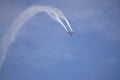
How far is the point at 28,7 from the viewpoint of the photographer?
2.36 meters

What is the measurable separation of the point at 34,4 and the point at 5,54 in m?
1.08

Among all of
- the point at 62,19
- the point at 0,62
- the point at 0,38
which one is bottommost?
the point at 0,62

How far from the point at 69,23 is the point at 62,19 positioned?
0.48ft

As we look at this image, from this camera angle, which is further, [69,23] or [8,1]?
[8,1]

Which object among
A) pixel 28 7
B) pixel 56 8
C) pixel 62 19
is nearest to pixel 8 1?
pixel 28 7

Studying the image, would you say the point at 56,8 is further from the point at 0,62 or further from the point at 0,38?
the point at 0,62

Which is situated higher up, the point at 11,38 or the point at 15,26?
the point at 15,26

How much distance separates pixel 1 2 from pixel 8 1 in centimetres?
14

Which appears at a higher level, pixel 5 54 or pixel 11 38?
pixel 11 38

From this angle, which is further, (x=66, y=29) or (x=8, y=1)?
(x=8, y=1)

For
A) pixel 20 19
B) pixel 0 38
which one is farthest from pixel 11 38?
pixel 20 19

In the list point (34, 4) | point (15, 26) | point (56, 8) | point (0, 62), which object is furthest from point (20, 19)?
point (0, 62)

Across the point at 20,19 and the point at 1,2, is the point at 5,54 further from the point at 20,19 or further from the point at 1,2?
the point at 1,2

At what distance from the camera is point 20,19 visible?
2340 millimetres
